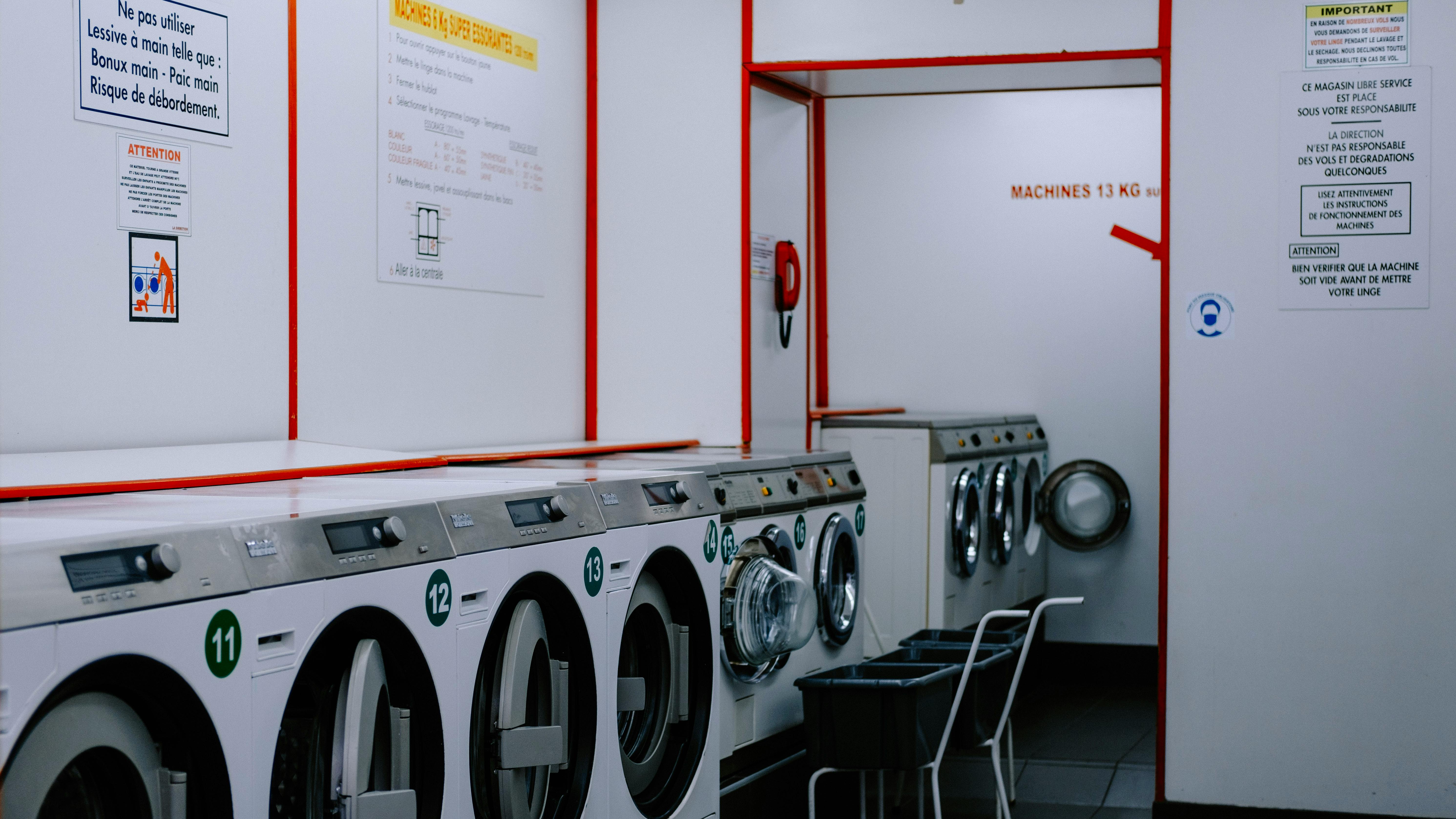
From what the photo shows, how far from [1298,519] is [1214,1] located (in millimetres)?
1581

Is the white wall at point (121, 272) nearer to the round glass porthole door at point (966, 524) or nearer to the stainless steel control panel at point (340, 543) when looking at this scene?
the stainless steel control panel at point (340, 543)

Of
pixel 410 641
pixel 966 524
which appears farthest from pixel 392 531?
pixel 966 524

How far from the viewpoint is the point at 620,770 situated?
2.82m

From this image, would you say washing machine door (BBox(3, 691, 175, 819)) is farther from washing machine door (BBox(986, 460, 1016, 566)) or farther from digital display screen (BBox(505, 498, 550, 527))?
washing machine door (BBox(986, 460, 1016, 566))

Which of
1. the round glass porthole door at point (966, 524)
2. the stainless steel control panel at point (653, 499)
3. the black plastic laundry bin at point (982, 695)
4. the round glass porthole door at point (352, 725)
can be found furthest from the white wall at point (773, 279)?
the round glass porthole door at point (352, 725)

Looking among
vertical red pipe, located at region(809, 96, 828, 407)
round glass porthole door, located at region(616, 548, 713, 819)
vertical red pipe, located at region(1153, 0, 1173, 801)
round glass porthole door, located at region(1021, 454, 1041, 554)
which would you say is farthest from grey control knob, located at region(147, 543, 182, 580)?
round glass porthole door, located at region(1021, 454, 1041, 554)

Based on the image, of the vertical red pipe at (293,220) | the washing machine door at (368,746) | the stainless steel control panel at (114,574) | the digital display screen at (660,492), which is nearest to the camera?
the stainless steel control panel at (114,574)

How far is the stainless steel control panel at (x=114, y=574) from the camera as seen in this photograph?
1.50m

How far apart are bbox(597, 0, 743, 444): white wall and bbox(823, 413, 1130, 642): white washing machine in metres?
1.27

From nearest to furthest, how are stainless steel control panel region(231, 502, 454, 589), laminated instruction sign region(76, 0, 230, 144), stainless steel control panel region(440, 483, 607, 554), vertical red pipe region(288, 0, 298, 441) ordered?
stainless steel control panel region(231, 502, 454, 589) → stainless steel control panel region(440, 483, 607, 554) → laminated instruction sign region(76, 0, 230, 144) → vertical red pipe region(288, 0, 298, 441)

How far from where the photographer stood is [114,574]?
5.32ft

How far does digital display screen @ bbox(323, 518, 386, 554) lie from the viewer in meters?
2.01

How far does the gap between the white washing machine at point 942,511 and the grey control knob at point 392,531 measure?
367 centimetres

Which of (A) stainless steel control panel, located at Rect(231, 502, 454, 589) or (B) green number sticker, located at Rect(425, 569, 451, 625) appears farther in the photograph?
(B) green number sticker, located at Rect(425, 569, 451, 625)
